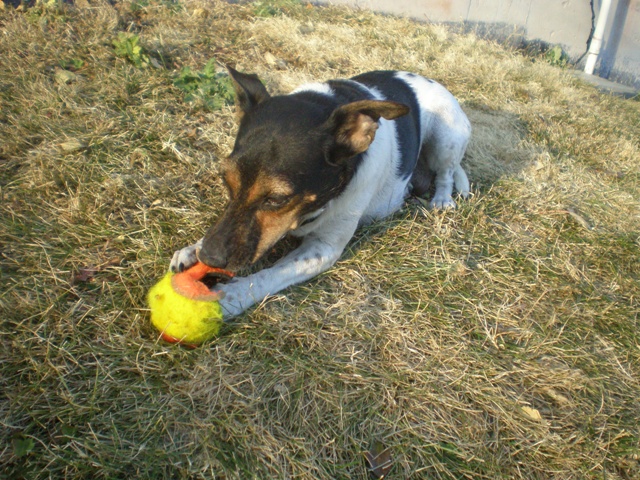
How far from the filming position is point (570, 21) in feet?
37.3

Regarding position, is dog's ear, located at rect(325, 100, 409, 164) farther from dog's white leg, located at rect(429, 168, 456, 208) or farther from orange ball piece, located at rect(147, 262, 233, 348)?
dog's white leg, located at rect(429, 168, 456, 208)

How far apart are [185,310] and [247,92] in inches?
61.6

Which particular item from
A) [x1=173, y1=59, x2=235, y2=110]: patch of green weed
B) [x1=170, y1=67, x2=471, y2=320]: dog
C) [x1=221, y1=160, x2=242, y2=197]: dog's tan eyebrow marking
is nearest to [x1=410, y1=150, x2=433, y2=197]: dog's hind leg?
[x1=170, y1=67, x2=471, y2=320]: dog

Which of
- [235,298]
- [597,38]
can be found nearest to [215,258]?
[235,298]

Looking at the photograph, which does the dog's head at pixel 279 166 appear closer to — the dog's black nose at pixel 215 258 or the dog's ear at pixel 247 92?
the dog's black nose at pixel 215 258

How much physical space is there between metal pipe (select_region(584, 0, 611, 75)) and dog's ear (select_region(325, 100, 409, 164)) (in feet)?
33.6

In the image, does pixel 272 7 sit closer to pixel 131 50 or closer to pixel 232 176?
pixel 131 50

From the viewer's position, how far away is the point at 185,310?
8.68 ft

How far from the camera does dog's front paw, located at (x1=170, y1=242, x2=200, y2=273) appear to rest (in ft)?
10.2

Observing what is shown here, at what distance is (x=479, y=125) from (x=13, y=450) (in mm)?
5883

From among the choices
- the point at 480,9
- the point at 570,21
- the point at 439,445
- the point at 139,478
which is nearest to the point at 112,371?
the point at 139,478

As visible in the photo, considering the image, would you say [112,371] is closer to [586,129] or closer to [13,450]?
[13,450]

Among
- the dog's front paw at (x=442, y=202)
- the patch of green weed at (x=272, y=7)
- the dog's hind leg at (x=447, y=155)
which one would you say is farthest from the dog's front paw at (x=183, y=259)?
the patch of green weed at (x=272, y=7)

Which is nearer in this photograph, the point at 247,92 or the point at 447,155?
the point at 247,92
